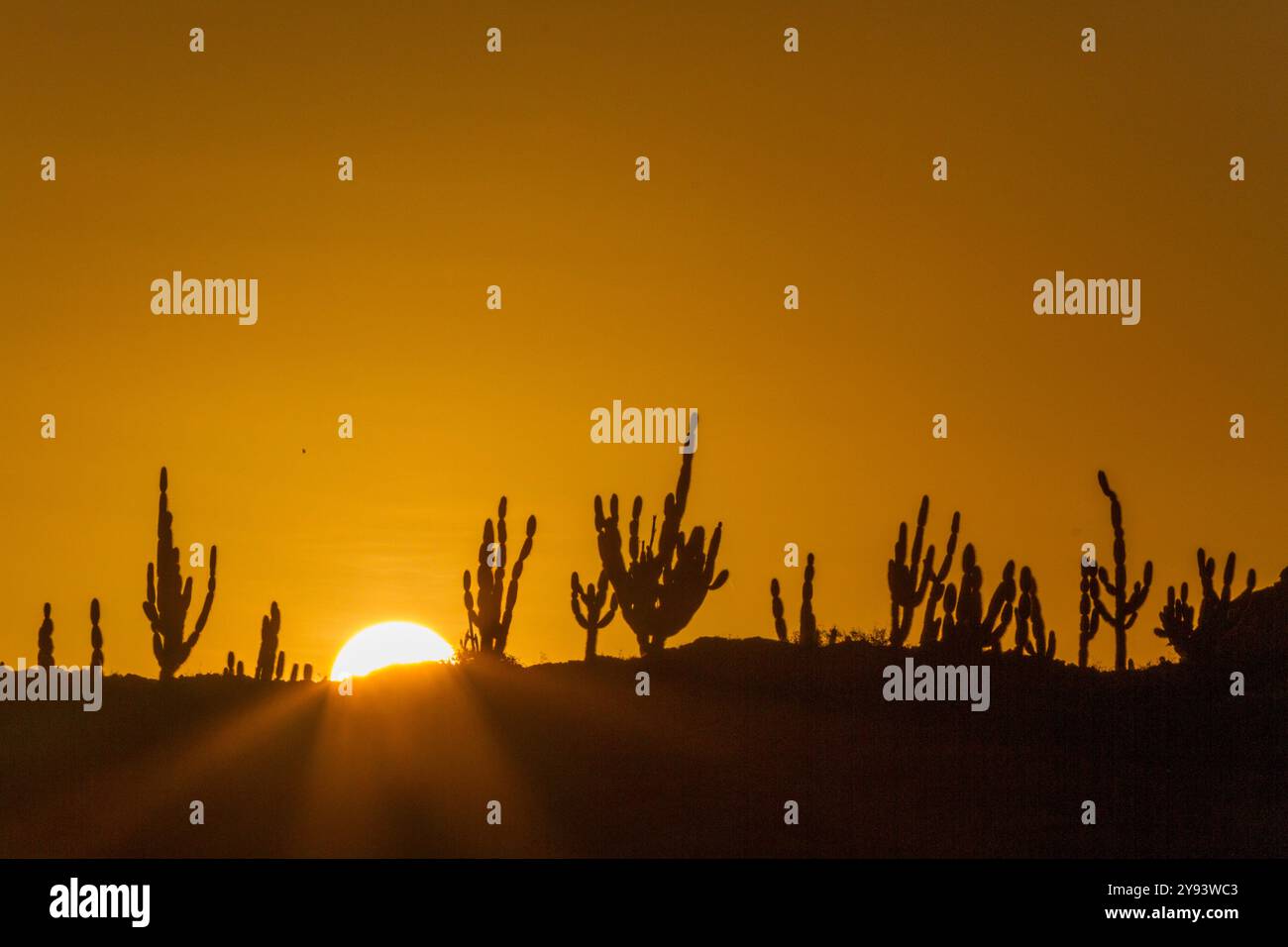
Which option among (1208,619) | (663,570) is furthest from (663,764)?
(1208,619)

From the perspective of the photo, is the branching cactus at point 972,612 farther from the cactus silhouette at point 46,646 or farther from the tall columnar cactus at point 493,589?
the cactus silhouette at point 46,646

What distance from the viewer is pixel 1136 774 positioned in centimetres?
1589

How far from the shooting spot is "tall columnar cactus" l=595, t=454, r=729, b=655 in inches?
754

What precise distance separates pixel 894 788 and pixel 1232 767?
4.59 metres

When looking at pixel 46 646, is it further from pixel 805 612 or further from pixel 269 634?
pixel 805 612

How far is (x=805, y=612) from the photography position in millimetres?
19906

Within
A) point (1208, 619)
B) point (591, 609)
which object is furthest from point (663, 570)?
point (1208, 619)

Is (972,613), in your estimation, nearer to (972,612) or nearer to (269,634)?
(972,612)

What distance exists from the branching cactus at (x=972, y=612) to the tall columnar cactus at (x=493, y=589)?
5.66 metres

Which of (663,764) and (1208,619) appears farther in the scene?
(1208,619)

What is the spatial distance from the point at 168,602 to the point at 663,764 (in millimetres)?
7593

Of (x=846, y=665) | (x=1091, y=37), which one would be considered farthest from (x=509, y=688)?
(x=1091, y=37)

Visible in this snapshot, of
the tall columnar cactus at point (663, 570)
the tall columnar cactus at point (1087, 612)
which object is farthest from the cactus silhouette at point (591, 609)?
the tall columnar cactus at point (1087, 612)
